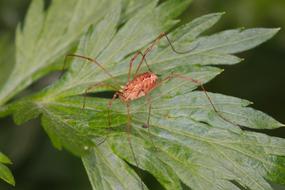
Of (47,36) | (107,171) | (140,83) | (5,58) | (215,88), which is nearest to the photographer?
(107,171)

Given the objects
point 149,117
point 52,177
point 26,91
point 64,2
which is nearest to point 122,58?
point 149,117

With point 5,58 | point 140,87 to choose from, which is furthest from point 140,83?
point 5,58

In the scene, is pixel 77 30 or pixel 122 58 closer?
pixel 122 58

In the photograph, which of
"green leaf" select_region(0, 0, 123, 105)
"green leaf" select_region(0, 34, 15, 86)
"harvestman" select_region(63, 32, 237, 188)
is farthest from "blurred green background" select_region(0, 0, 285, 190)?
"harvestman" select_region(63, 32, 237, 188)

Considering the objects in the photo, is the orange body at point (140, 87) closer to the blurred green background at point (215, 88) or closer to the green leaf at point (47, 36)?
the green leaf at point (47, 36)

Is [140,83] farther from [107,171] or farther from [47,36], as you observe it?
[47,36]

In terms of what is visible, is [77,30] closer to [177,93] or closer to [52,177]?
[177,93]
